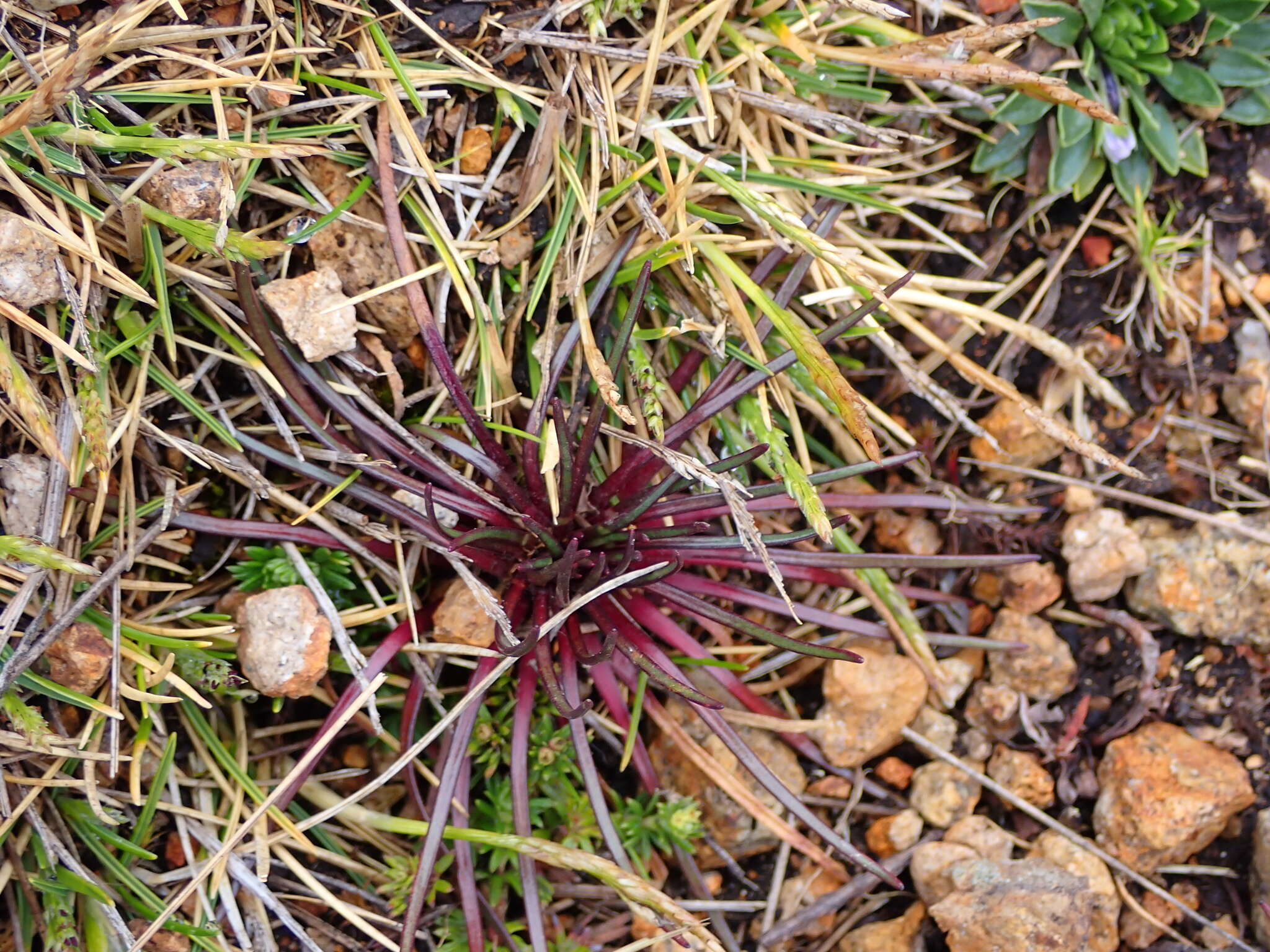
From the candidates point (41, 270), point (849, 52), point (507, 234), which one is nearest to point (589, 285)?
point (507, 234)

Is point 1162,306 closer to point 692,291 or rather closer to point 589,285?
point 692,291

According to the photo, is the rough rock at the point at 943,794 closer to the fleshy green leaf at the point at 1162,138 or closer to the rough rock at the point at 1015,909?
the rough rock at the point at 1015,909

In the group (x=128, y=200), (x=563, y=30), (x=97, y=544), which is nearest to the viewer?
(x=128, y=200)

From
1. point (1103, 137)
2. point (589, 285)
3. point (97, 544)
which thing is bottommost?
point (97, 544)

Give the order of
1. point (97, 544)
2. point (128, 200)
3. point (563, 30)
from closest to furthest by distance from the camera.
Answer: point (128, 200) → point (97, 544) → point (563, 30)

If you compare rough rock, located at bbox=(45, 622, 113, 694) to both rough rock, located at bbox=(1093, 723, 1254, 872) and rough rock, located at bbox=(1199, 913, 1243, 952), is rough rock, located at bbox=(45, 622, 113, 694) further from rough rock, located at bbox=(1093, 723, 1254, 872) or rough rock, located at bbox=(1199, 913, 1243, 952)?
rough rock, located at bbox=(1199, 913, 1243, 952)

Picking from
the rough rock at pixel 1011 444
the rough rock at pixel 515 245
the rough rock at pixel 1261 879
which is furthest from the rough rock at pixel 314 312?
the rough rock at pixel 1261 879

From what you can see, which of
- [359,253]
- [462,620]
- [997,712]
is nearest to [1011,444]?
[997,712]
